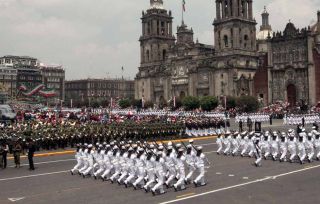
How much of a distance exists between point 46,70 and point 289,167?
133105mm

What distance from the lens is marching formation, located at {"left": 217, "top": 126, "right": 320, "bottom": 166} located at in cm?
2033

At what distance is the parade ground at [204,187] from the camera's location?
13.4m

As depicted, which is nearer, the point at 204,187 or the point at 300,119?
the point at 204,187

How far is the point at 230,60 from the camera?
78.8 m

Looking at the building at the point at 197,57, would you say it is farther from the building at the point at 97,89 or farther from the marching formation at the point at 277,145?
the marching formation at the point at 277,145

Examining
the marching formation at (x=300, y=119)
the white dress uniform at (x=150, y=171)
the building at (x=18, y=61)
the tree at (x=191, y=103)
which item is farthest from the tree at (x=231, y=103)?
the building at (x=18, y=61)

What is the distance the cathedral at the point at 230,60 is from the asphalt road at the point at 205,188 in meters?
52.7

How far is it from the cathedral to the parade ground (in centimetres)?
5271

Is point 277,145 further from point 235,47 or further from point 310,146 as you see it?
point 235,47

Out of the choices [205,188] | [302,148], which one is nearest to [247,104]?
[302,148]

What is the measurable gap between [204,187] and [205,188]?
188 mm

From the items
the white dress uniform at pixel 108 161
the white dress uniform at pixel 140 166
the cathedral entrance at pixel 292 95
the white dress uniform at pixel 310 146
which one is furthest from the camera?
the cathedral entrance at pixel 292 95

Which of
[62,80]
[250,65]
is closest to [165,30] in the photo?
[250,65]

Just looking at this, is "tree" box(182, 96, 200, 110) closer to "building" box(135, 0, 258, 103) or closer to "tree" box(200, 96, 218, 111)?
Answer: "tree" box(200, 96, 218, 111)
